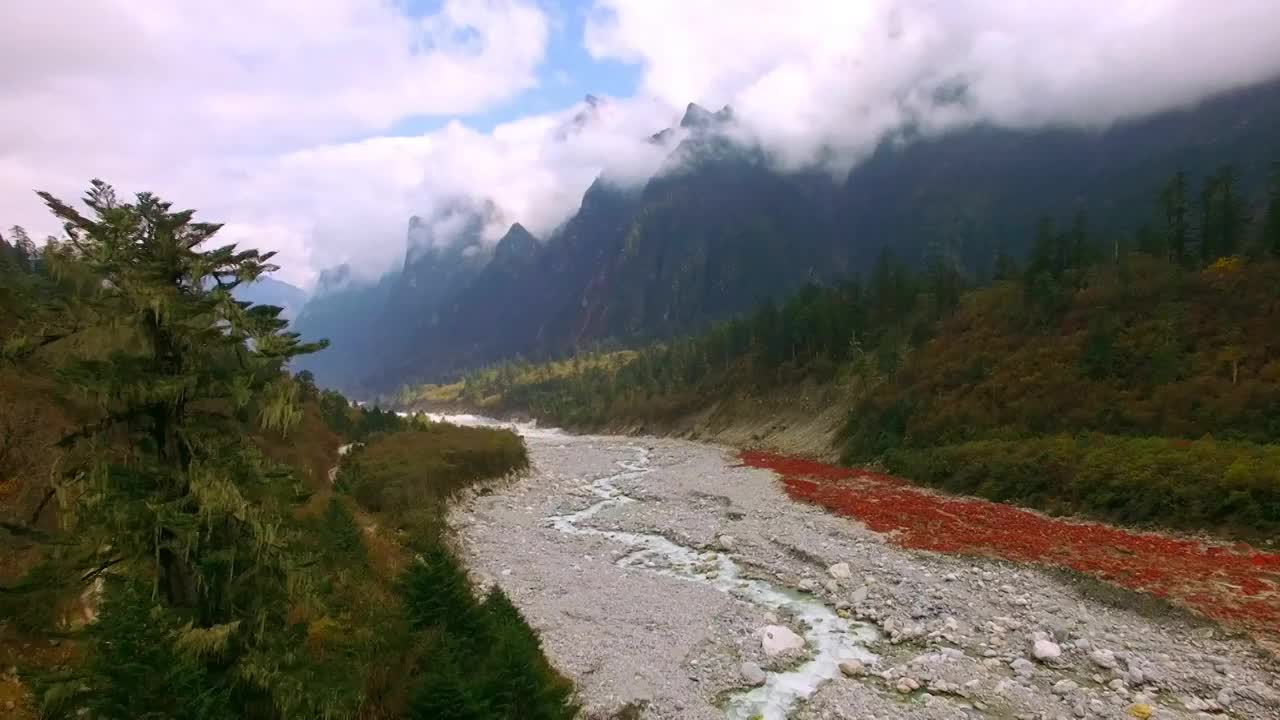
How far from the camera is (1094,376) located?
151 ft

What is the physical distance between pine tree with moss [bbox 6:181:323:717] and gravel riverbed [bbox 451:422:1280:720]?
31.6ft

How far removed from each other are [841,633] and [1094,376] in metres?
37.1

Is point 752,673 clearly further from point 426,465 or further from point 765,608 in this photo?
point 426,465

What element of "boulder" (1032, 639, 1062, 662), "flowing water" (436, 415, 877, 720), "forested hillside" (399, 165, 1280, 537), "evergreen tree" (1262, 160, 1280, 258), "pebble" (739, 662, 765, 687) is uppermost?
"evergreen tree" (1262, 160, 1280, 258)

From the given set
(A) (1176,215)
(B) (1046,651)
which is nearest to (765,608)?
(B) (1046,651)

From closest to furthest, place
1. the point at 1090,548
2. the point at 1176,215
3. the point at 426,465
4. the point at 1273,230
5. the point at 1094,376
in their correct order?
the point at 1090,548 < the point at 426,465 < the point at 1094,376 < the point at 1273,230 < the point at 1176,215

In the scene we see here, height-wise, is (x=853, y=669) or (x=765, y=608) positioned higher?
(x=853, y=669)

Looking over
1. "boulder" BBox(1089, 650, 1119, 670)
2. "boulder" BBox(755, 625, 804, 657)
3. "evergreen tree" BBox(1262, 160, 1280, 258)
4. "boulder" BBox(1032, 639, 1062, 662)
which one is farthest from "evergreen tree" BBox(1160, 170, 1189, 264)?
"boulder" BBox(755, 625, 804, 657)

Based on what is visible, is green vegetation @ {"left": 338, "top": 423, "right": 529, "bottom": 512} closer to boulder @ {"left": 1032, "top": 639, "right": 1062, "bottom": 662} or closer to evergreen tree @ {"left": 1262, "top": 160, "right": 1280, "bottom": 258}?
boulder @ {"left": 1032, "top": 639, "right": 1062, "bottom": 662}

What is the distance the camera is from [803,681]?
17047mm

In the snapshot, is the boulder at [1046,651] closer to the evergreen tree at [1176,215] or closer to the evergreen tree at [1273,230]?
the evergreen tree at [1273,230]

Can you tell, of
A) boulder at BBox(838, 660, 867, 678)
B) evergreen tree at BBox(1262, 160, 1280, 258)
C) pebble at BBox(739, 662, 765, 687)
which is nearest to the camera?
pebble at BBox(739, 662, 765, 687)

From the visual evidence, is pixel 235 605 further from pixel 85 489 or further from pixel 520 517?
pixel 520 517

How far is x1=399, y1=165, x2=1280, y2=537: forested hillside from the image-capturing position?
31578 millimetres
